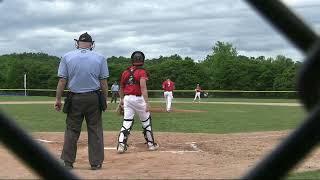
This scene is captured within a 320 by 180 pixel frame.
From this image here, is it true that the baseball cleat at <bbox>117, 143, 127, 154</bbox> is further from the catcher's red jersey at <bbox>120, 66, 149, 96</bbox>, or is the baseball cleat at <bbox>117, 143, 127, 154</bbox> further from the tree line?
the tree line

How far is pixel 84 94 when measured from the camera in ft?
27.1

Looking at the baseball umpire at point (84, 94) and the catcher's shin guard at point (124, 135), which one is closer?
Answer: the baseball umpire at point (84, 94)

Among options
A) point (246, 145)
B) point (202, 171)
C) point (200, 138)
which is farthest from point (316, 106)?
point (200, 138)

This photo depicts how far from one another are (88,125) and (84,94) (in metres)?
0.45

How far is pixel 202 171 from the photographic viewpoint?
794cm

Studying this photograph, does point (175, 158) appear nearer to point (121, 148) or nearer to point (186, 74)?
point (121, 148)

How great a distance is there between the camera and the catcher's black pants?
8241mm

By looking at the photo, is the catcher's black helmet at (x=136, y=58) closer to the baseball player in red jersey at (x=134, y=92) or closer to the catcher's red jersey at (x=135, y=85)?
the baseball player in red jersey at (x=134, y=92)

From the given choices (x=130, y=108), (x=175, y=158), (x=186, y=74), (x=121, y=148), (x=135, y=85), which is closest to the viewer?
(x=175, y=158)

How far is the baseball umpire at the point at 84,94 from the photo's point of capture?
323 inches

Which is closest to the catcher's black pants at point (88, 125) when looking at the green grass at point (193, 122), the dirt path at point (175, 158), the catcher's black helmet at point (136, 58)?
the dirt path at point (175, 158)

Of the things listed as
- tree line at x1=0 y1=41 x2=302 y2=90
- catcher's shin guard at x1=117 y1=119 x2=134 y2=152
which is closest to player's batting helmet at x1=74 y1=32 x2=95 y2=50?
catcher's shin guard at x1=117 y1=119 x2=134 y2=152

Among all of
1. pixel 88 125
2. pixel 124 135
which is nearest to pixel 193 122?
pixel 124 135

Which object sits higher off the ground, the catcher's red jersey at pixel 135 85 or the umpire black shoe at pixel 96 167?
the catcher's red jersey at pixel 135 85
